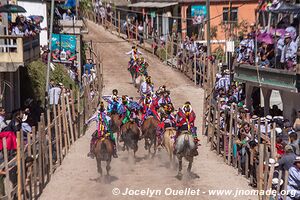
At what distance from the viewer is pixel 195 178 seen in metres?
19.5

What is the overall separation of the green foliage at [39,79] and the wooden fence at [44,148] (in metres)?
1.68

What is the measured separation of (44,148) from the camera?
18.8 m

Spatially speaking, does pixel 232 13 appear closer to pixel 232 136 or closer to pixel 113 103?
pixel 113 103

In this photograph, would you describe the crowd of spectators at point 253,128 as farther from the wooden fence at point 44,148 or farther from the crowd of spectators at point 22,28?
the crowd of spectators at point 22,28

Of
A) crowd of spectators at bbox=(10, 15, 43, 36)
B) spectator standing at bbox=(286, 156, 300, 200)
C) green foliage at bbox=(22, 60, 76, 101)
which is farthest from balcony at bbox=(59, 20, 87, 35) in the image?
spectator standing at bbox=(286, 156, 300, 200)

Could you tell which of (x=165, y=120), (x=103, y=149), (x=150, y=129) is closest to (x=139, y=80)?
(x=150, y=129)

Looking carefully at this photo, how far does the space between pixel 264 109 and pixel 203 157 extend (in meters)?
3.24

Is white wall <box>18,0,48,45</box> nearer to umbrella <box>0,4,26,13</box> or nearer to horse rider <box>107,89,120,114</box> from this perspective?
umbrella <box>0,4,26,13</box>

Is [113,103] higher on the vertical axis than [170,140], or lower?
higher

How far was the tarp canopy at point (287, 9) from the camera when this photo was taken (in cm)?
2111

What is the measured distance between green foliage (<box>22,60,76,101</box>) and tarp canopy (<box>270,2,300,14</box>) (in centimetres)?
1127

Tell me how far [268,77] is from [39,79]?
36.5 feet

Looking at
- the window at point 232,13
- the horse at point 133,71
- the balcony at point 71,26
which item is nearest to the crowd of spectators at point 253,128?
the horse at point 133,71

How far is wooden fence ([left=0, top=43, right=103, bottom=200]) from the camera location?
50.3 ft
